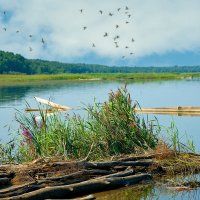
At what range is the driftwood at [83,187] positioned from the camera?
9.43 meters

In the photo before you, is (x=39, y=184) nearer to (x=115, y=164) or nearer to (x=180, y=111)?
(x=115, y=164)

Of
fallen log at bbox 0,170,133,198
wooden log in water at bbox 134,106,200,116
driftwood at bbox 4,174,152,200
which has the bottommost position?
wooden log in water at bbox 134,106,200,116

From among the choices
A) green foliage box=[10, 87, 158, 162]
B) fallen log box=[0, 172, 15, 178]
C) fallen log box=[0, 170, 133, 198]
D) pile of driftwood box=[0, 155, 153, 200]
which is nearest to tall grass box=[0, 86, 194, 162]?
green foliage box=[10, 87, 158, 162]

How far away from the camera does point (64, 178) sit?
10.4 m

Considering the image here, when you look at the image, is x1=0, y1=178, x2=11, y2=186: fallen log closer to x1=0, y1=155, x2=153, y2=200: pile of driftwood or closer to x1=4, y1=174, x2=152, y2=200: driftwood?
x1=0, y1=155, x2=153, y2=200: pile of driftwood

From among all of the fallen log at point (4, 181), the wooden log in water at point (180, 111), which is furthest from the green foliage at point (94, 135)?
the wooden log in water at point (180, 111)

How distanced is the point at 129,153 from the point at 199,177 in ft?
6.58

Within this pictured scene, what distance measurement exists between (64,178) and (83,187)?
0.43m

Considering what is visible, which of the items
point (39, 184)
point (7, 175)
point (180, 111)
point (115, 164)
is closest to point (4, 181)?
point (7, 175)

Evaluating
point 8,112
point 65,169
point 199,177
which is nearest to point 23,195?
point 65,169

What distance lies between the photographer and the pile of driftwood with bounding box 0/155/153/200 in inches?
379

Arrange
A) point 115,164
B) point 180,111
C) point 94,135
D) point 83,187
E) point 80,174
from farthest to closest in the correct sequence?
point 180,111 < point 94,135 < point 115,164 < point 80,174 < point 83,187

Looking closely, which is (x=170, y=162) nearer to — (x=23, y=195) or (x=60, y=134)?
(x=60, y=134)

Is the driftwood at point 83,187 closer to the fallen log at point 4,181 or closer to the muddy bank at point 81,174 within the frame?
the muddy bank at point 81,174
